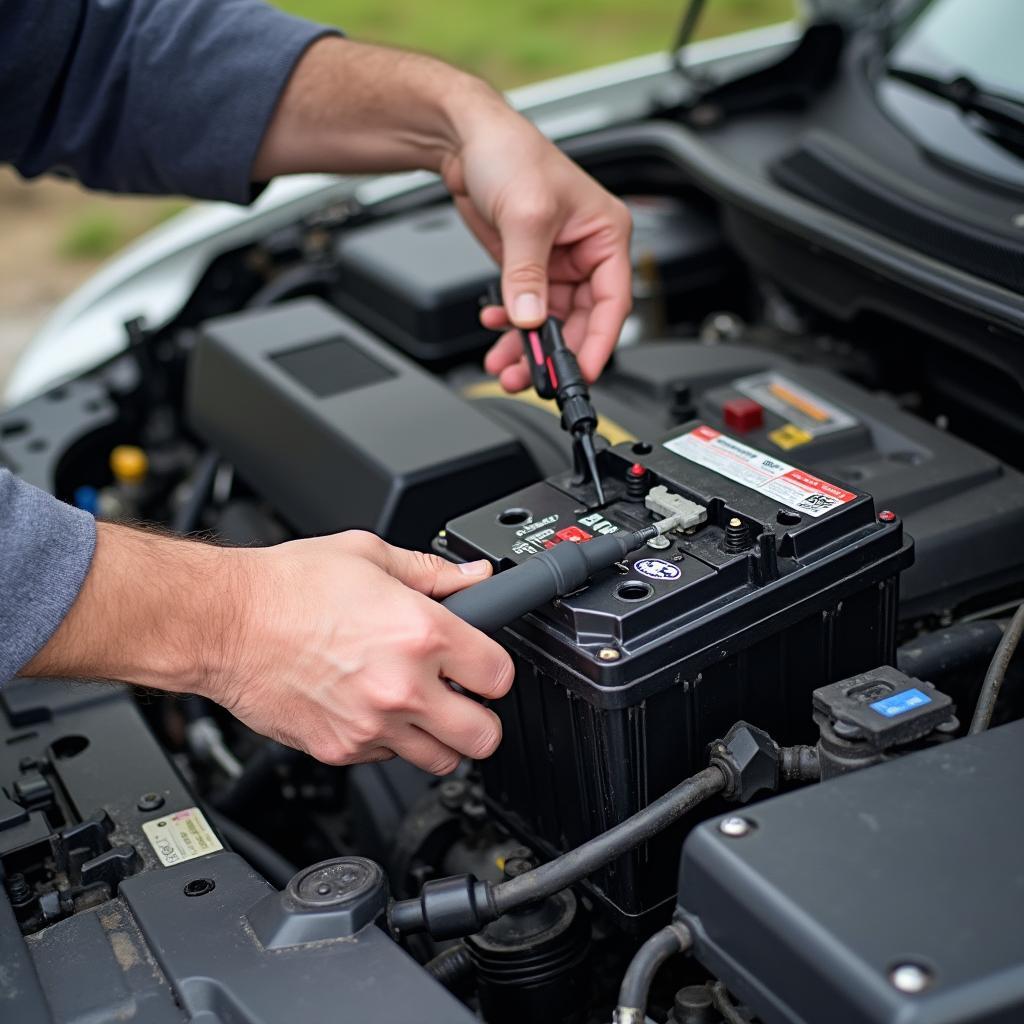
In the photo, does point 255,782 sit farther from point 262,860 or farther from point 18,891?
point 18,891

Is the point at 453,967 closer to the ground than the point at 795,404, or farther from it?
closer to the ground

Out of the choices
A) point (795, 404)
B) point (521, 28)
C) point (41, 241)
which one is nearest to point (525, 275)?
point (795, 404)

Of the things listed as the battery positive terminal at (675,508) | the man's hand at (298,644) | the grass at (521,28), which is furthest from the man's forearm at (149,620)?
the grass at (521,28)

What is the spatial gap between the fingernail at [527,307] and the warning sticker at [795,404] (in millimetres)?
268

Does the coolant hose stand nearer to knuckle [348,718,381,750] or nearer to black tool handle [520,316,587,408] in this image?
knuckle [348,718,381,750]

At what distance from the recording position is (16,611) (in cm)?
99

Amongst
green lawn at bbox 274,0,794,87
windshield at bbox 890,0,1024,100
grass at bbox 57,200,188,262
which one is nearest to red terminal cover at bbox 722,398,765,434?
windshield at bbox 890,0,1024,100

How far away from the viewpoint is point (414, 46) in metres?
5.14

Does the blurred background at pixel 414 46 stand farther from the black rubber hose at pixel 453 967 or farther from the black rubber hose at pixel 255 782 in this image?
the black rubber hose at pixel 453 967

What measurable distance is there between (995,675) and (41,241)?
18.1 feet

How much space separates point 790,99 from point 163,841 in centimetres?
149

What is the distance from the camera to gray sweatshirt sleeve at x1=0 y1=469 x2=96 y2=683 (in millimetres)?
983

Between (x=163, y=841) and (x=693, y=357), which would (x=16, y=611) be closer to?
(x=163, y=841)

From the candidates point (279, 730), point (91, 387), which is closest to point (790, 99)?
point (91, 387)
